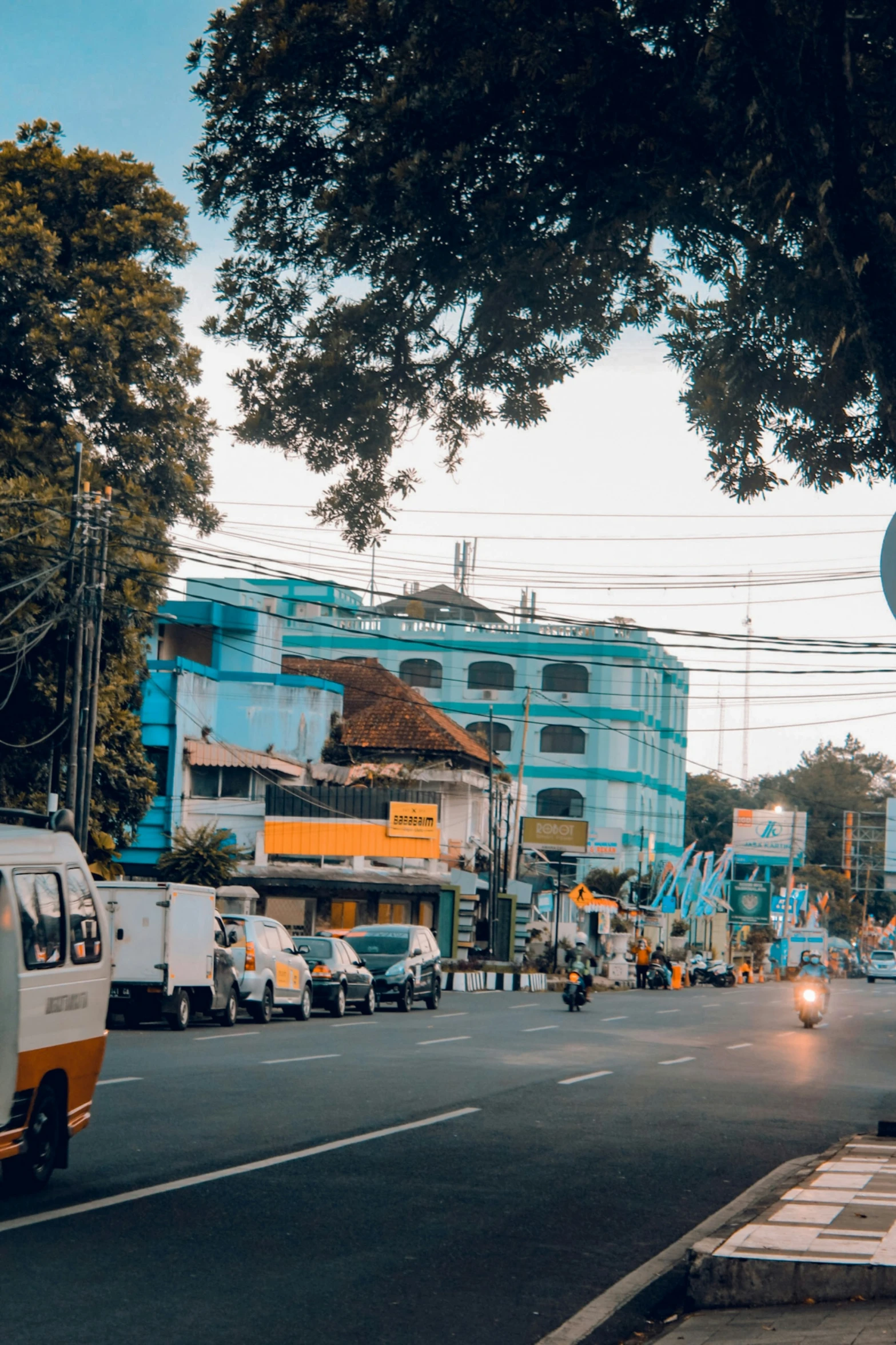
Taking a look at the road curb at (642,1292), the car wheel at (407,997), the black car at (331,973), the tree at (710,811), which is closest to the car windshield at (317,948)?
the black car at (331,973)

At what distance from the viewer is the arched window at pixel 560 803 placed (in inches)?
3376

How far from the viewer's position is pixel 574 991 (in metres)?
35.3

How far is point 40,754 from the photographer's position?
30906 mm

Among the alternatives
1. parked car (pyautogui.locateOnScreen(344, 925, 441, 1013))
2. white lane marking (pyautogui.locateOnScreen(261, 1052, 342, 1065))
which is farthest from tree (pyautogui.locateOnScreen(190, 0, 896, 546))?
parked car (pyautogui.locateOnScreen(344, 925, 441, 1013))

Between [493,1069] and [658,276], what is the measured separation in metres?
9.75

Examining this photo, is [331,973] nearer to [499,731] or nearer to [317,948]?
[317,948]

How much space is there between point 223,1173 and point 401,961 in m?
22.8

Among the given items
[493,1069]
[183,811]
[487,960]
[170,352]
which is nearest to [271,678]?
[183,811]

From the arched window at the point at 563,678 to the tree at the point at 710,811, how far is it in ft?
113

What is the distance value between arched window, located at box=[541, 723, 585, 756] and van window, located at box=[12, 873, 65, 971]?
77.7m

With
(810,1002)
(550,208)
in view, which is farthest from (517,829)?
(550,208)

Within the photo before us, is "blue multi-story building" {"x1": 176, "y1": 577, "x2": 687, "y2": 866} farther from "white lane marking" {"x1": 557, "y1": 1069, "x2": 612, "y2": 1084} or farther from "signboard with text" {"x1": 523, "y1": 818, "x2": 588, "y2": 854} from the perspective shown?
"white lane marking" {"x1": 557, "y1": 1069, "x2": 612, "y2": 1084}

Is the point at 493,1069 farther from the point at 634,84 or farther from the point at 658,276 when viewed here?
the point at 634,84

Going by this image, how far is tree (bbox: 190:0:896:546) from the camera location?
1062cm
